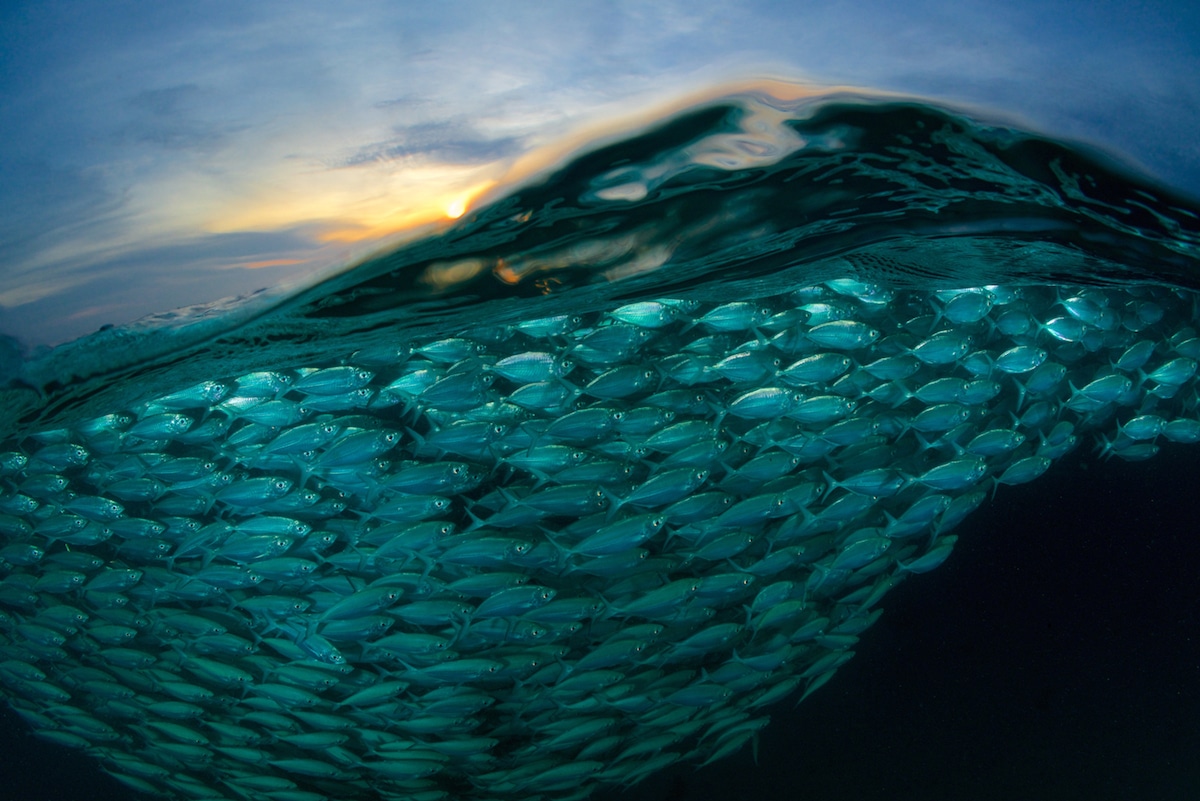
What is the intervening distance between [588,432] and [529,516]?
35.5 inches

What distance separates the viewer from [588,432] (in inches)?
196

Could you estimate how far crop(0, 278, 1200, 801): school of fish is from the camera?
5.23 meters

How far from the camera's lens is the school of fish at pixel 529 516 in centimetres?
523

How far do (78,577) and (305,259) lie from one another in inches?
215

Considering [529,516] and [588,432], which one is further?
[529,516]

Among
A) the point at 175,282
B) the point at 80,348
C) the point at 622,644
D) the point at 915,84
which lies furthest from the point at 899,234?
the point at 80,348

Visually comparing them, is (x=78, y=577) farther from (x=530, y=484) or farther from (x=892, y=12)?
(x=892, y=12)

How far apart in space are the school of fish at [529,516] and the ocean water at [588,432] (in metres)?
0.05

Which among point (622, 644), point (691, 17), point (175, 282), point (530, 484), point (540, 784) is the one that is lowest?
point (540, 784)

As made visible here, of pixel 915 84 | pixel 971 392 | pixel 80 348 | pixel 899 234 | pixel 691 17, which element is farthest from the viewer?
pixel 971 392

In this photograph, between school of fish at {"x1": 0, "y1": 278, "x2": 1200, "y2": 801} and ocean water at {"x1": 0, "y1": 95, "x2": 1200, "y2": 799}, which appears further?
school of fish at {"x1": 0, "y1": 278, "x2": 1200, "y2": 801}

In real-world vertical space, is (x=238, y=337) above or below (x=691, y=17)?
above

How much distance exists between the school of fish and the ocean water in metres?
0.05

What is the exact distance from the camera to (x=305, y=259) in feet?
14.0
